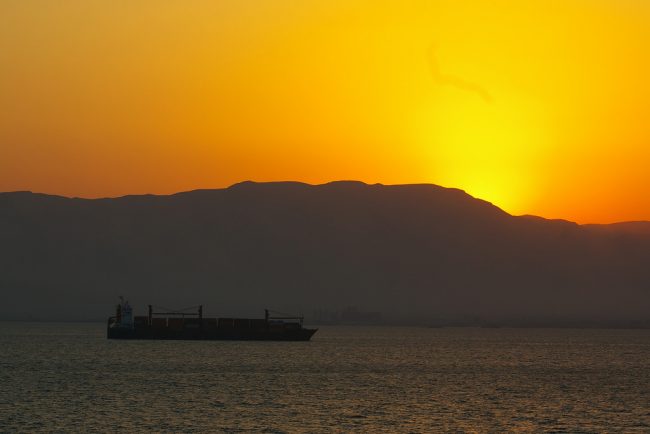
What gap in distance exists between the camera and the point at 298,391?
11394 cm

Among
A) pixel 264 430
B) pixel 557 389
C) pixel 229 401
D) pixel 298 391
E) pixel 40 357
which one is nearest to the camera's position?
pixel 264 430

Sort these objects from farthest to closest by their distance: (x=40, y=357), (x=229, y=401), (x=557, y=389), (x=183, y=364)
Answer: (x=40, y=357) → (x=183, y=364) → (x=557, y=389) → (x=229, y=401)

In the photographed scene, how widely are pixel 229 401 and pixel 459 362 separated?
88521 millimetres

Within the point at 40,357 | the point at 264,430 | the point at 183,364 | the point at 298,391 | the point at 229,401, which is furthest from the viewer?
the point at 40,357

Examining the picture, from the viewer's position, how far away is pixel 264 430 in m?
80.5

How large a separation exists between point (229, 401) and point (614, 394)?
41.9 meters

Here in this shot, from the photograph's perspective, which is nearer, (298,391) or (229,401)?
(229,401)

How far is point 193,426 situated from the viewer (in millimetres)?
82438

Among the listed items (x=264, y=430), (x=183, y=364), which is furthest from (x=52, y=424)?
(x=183, y=364)

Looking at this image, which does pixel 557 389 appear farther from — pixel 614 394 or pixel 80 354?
Result: pixel 80 354

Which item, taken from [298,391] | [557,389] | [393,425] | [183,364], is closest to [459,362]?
[183,364]

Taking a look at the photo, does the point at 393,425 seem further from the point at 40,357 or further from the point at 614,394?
the point at 40,357

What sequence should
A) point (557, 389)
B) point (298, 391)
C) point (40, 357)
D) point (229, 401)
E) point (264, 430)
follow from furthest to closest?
1. point (40, 357)
2. point (557, 389)
3. point (298, 391)
4. point (229, 401)
5. point (264, 430)

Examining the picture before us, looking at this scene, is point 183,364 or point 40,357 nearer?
point 183,364
